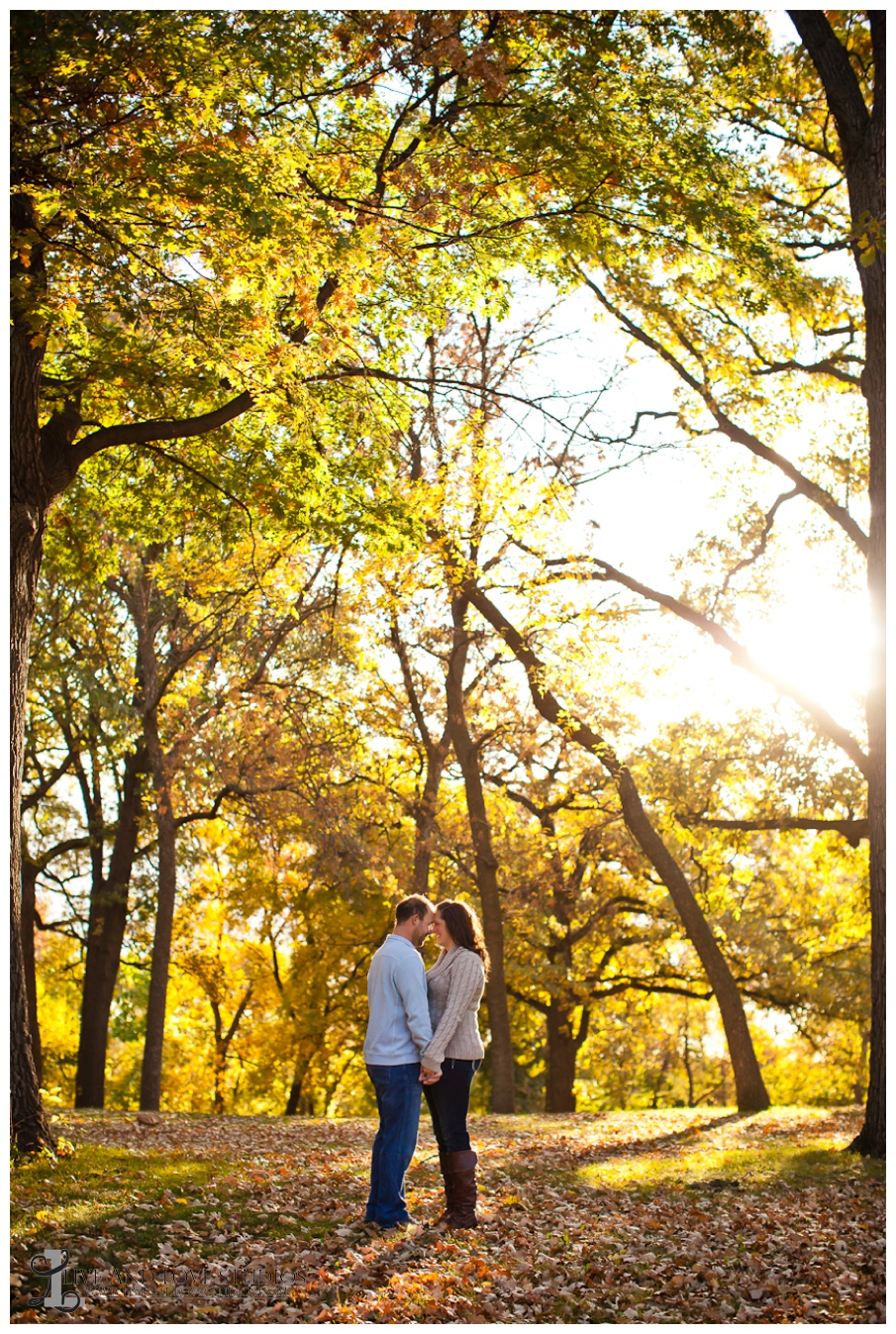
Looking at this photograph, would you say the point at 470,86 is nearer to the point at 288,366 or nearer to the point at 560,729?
the point at 288,366

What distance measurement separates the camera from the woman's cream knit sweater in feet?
21.0

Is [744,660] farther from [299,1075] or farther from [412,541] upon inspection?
[299,1075]

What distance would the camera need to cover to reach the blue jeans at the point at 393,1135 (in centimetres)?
641

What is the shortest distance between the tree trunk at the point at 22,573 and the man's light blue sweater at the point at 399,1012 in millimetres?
2961

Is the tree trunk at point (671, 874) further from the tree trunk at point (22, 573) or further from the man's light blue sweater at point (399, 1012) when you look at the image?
the man's light blue sweater at point (399, 1012)

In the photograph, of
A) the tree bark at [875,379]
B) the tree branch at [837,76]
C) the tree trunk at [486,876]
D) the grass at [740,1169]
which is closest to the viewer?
the tree bark at [875,379]

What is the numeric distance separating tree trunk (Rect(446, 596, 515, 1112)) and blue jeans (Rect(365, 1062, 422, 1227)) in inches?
437

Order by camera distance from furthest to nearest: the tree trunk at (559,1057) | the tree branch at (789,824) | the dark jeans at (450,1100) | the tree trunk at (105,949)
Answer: the tree trunk at (559,1057) < the tree trunk at (105,949) < the tree branch at (789,824) < the dark jeans at (450,1100)

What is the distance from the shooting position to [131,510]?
12.2 meters

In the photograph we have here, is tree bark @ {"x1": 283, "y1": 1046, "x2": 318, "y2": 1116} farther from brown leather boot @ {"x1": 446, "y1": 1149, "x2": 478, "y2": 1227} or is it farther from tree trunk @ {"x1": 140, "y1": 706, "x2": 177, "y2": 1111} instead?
brown leather boot @ {"x1": 446, "y1": 1149, "x2": 478, "y2": 1227}

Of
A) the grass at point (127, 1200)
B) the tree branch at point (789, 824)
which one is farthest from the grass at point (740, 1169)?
the tree branch at point (789, 824)

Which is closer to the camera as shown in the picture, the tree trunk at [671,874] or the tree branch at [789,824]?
the tree trunk at [671,874]

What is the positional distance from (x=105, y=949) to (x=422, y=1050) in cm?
1592

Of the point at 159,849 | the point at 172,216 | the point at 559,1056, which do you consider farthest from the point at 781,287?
the point at 559,1056
